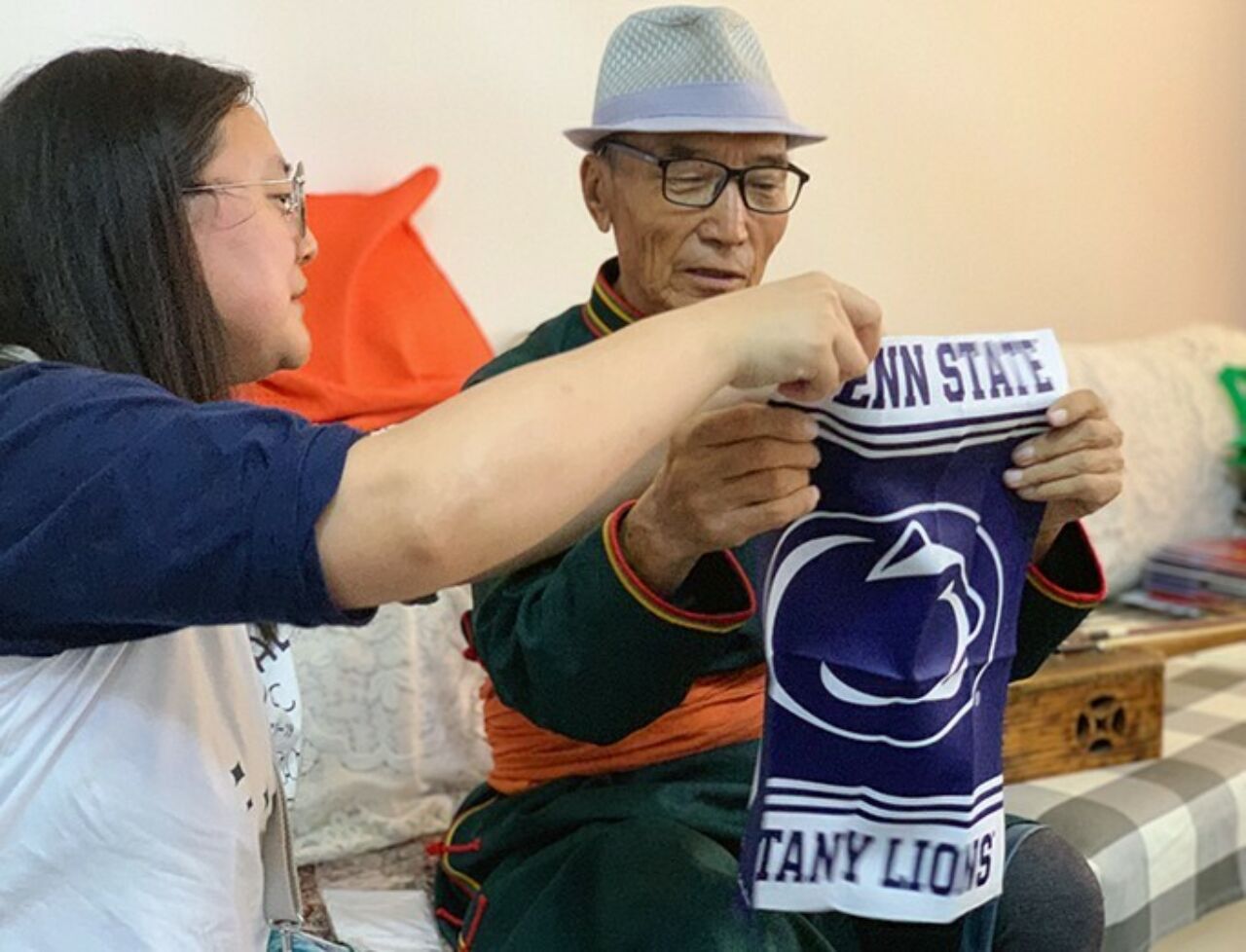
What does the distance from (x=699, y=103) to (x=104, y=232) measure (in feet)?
2.19

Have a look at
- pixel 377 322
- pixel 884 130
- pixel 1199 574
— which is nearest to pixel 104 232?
pixel 377 322

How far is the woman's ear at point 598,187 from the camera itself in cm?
147

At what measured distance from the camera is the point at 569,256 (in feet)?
7.16

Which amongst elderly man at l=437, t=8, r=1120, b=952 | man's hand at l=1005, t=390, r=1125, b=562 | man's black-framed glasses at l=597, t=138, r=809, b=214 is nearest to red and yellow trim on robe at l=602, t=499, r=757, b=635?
elderly man at l=437, t=8, r=1120, b=952

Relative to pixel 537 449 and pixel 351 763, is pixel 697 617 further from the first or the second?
pixel 351 763

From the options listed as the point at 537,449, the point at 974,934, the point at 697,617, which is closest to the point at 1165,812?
the point at 974,934

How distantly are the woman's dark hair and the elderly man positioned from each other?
1.15 ft

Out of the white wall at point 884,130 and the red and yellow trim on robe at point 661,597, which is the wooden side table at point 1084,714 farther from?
the white wall at point 884,130

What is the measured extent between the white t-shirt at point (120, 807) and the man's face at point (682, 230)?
2.06 ft

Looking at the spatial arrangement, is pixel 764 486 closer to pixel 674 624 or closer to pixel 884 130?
pixel 674 624

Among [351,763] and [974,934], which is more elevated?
[974,934]

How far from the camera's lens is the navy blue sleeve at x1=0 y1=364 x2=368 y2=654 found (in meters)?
0.66

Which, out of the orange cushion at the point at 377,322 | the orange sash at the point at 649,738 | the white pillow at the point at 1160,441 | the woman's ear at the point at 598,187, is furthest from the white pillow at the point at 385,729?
the white pillow at the point at 1160,441

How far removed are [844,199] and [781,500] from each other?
1679mm
